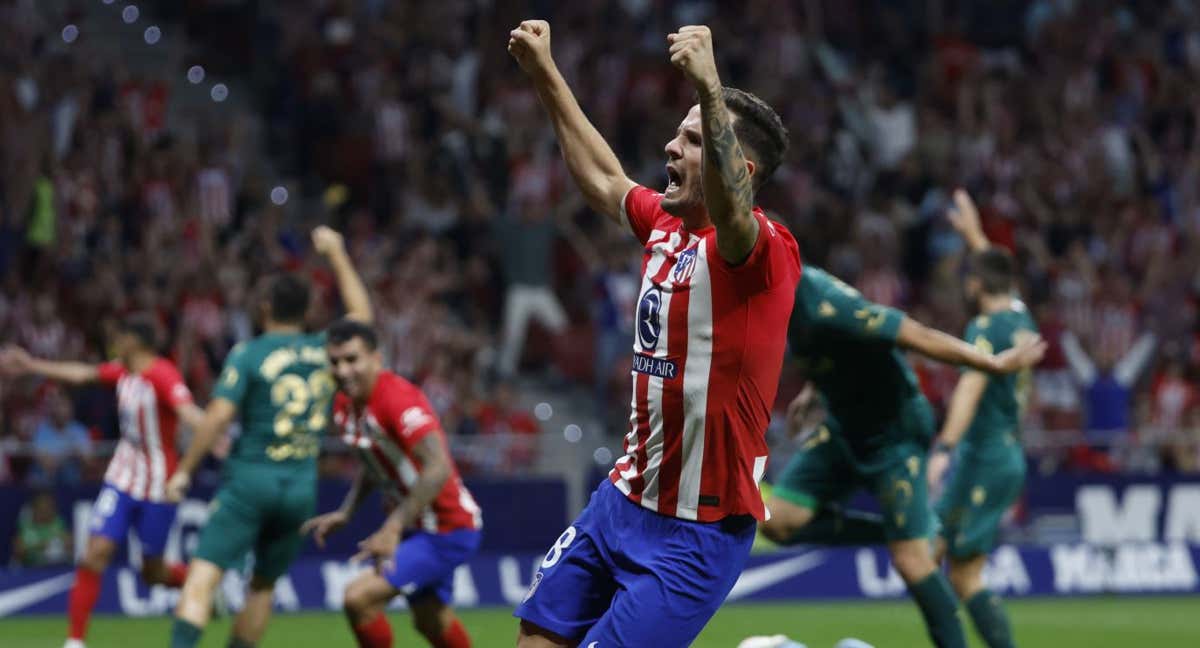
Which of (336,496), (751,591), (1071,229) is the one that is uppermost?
(1071,229)

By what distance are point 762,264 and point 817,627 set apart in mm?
8513

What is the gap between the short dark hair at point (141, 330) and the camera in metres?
12.2

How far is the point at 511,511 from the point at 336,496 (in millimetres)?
1570

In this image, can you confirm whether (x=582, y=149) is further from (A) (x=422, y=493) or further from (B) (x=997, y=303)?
(B) (x=997, y=303)

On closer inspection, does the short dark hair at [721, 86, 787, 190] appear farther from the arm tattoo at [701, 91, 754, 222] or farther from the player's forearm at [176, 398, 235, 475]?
the player's forearm at [176, 398, 235, 475]

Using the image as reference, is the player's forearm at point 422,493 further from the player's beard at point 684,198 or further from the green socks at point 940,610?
the player's beard at point 684,198

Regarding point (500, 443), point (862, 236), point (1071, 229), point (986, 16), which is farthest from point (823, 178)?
point (500, 443)

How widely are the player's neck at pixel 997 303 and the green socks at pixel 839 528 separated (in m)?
1.54

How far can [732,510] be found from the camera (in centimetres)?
551

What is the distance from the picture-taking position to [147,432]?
12203 mm

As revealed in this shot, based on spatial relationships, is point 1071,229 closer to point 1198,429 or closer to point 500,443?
point 1198,429

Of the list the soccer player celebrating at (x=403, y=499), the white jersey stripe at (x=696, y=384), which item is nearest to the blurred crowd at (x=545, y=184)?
the soccer player celebrating at (x=403, y=499)

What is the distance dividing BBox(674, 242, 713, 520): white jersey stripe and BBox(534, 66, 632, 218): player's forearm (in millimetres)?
881

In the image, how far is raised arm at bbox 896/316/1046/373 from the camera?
7.61m
